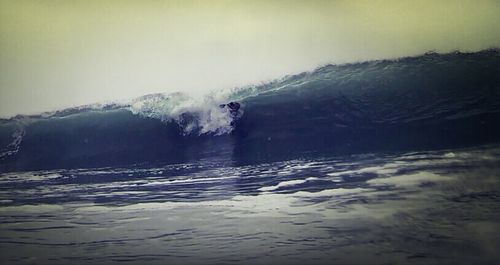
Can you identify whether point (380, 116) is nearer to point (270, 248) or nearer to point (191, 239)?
point (270, 248)

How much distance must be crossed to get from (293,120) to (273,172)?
281mm

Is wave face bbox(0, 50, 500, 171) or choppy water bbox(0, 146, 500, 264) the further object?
wave face bbox(0, 50, 500, 171)

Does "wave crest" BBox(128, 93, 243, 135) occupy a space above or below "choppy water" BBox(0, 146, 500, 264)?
above

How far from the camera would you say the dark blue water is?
8.70ft

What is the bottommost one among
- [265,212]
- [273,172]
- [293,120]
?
[265,212]

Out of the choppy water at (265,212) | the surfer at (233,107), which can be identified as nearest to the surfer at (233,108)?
the surfer at (233,107)

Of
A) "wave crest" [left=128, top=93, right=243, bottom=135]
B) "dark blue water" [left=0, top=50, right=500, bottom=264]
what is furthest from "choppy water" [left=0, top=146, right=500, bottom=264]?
"wave crest" [left=128, top=93, right=243, bottom=135]

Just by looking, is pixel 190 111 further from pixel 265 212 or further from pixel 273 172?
pixel 265 212

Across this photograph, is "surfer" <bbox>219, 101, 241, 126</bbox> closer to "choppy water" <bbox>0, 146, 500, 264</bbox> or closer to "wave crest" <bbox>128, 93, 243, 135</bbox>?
"wave crest" <bbox>128, 93, 243, 135</bbox>

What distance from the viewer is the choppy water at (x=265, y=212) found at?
2629mm

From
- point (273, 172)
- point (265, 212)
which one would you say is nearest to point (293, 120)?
point (273, 172)

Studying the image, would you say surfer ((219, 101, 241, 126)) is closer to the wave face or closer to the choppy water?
the wave face

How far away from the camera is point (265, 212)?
8.86 ft

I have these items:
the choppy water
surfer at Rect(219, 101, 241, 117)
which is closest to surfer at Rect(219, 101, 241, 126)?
surfer at Rect(219, 101, 241, 117)
